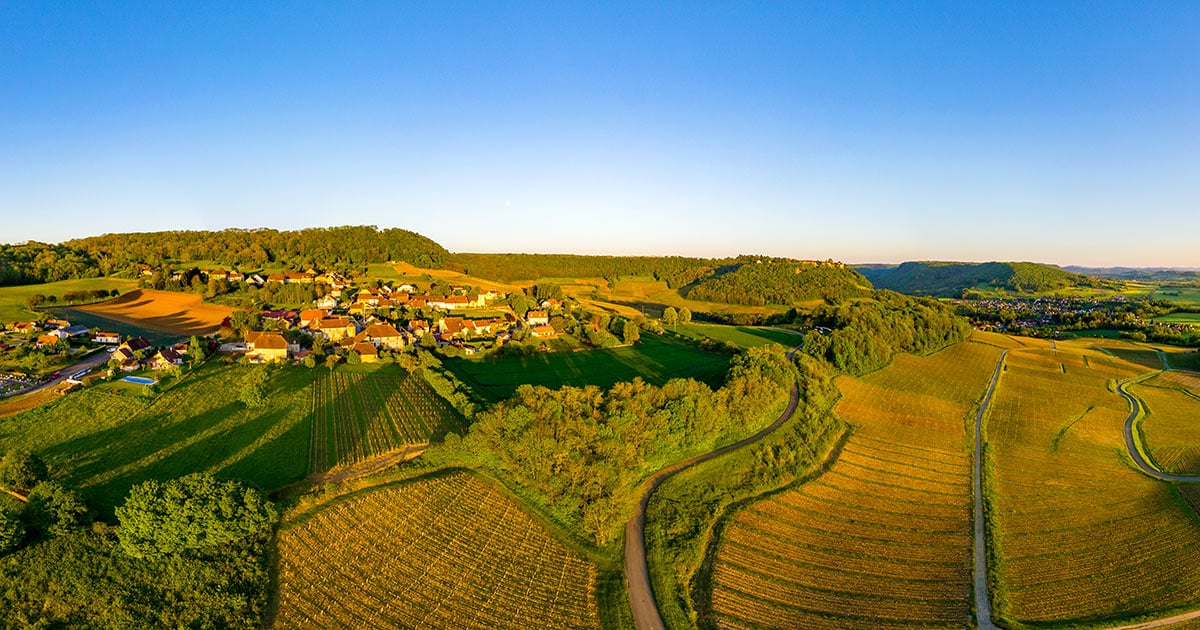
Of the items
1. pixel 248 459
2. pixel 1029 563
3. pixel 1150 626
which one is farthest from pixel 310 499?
pixel 1150 626

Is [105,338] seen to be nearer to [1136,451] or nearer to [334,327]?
[334,327]

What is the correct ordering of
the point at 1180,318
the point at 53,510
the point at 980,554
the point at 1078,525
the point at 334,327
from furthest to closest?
the point at 1180,318, the point at 334,327, the point at 1078,525, the point at 980,554, the point at 53,510

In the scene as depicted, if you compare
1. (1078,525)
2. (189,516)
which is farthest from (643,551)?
(1078,525)

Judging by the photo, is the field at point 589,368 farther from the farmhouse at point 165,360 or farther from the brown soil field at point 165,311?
the brown soil field at point 165,311

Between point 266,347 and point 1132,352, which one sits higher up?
point 266,347

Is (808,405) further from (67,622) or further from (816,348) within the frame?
(67,622)

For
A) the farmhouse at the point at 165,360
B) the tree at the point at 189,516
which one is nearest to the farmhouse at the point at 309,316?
the farmhouse at the point at 165,360


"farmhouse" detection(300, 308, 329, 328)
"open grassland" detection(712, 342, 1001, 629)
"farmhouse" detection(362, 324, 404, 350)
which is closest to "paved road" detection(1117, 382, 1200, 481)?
"open grassland" detection(712, 342, 1001, 629)

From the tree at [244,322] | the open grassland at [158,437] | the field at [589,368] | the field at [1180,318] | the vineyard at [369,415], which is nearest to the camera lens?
the open grassland at [158,437]
